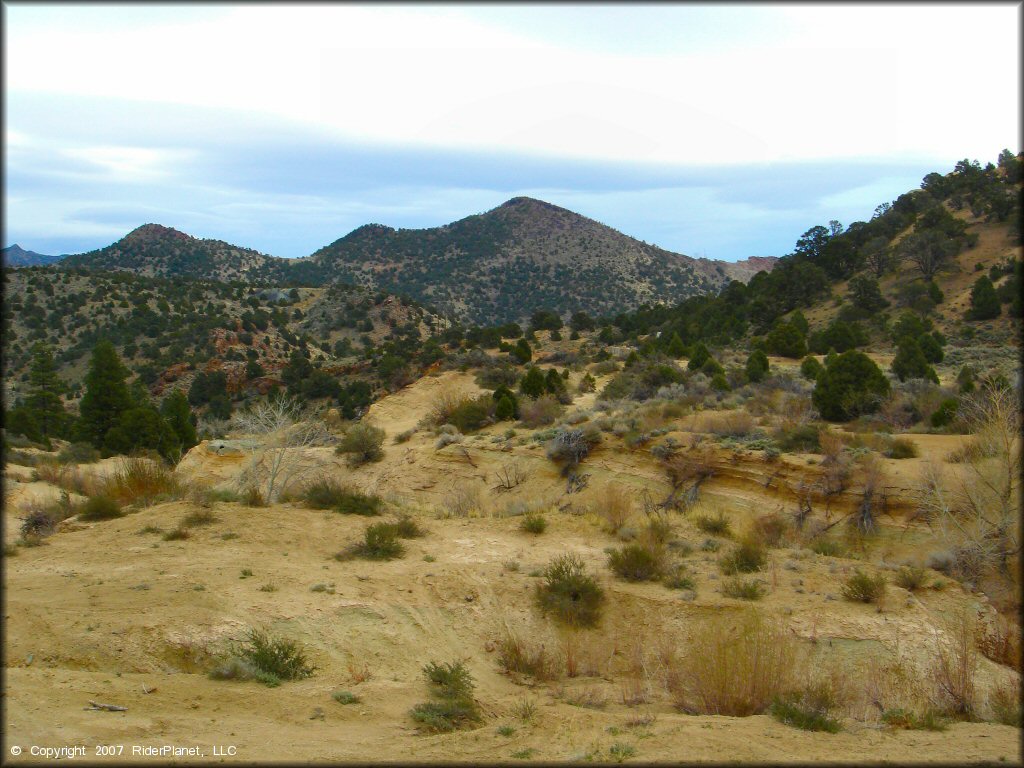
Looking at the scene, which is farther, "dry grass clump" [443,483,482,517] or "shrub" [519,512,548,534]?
"dry grass clump" [443,483,482,517]

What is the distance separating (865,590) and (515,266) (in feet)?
287

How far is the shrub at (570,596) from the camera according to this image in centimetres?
1041

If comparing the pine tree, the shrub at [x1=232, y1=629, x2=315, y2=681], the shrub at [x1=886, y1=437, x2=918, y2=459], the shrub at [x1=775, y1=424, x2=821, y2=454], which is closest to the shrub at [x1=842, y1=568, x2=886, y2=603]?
the shrub at [x1=886, y1=437, x2=918, y2=459]

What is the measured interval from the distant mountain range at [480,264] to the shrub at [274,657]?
244 feet

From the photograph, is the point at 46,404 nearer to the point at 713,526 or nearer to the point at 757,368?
the point at 757,368

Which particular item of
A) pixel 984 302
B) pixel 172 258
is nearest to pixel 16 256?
pixel 984 302

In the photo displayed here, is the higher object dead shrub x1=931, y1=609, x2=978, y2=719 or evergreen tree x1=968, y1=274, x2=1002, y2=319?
evergreen tree x1=968, y1=274, x2=1002, y2=319

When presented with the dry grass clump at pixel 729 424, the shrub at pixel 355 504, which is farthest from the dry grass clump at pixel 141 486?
the dry grass clump at pixel 729 424

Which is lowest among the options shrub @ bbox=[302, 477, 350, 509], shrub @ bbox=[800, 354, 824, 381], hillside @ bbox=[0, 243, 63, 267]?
shrub @ bbox=[302, 477, 350, 509]

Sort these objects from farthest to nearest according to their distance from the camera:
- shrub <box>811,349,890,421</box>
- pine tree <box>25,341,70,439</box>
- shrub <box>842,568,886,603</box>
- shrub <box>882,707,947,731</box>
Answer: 1. pine tree <box>25,341,70,439</box>
2. shrub <box>811,349,890,421</box>
3. shrub <box>842,568,886,603</box>
4. shrub <box>882,707,947,731</box>

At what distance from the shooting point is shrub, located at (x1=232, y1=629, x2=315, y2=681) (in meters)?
8.06

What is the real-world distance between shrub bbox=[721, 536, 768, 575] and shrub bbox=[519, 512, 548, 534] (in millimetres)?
3622

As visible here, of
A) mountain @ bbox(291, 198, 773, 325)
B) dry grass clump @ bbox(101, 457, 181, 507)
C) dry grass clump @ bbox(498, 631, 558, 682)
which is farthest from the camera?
mountain @ bbox(291, 198, 773, 325)

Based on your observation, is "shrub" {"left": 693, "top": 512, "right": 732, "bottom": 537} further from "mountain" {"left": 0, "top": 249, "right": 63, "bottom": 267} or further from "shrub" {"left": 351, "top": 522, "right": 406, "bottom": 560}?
"mountain" {"left": 0, "top": 249, "right": 63, "bottom": 267}
